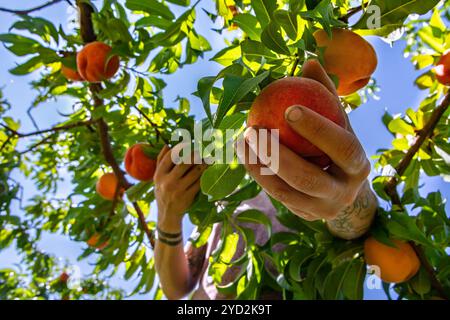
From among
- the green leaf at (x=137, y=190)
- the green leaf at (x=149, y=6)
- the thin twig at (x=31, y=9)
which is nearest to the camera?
the green leaf at (x=149, y=6)

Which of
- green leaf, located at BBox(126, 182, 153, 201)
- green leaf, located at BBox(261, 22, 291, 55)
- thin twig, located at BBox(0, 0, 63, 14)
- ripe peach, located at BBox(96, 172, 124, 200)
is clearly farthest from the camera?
ripe peach, located at BBox(96, 172, 124, 200)

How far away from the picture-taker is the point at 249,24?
76 centimetres

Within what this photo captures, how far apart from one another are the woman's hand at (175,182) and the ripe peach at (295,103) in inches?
21.8

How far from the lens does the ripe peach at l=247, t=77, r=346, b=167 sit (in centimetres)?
57

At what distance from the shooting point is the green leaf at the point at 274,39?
0.67m

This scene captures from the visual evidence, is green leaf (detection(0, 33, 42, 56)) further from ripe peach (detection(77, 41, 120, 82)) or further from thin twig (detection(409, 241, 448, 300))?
thin twig (detection(409, 241, 448, 300))

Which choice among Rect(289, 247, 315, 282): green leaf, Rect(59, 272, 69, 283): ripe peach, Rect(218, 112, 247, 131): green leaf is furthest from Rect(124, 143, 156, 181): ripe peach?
Rect(59, 272, 69, 283): ripe peach

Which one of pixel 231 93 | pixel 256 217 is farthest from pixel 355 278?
pixel 231 93

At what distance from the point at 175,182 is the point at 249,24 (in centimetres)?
53

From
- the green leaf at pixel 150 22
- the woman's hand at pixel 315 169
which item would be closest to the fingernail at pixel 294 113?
the woman's hand at pixel 315 169

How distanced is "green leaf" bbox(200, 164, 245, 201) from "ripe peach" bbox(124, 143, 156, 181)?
58 cm

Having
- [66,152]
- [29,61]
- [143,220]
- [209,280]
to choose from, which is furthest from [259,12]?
[66,152]

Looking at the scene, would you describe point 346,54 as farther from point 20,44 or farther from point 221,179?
point 20,44

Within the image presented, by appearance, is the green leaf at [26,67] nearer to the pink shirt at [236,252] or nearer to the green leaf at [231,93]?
the pink shirt at [236,252]
